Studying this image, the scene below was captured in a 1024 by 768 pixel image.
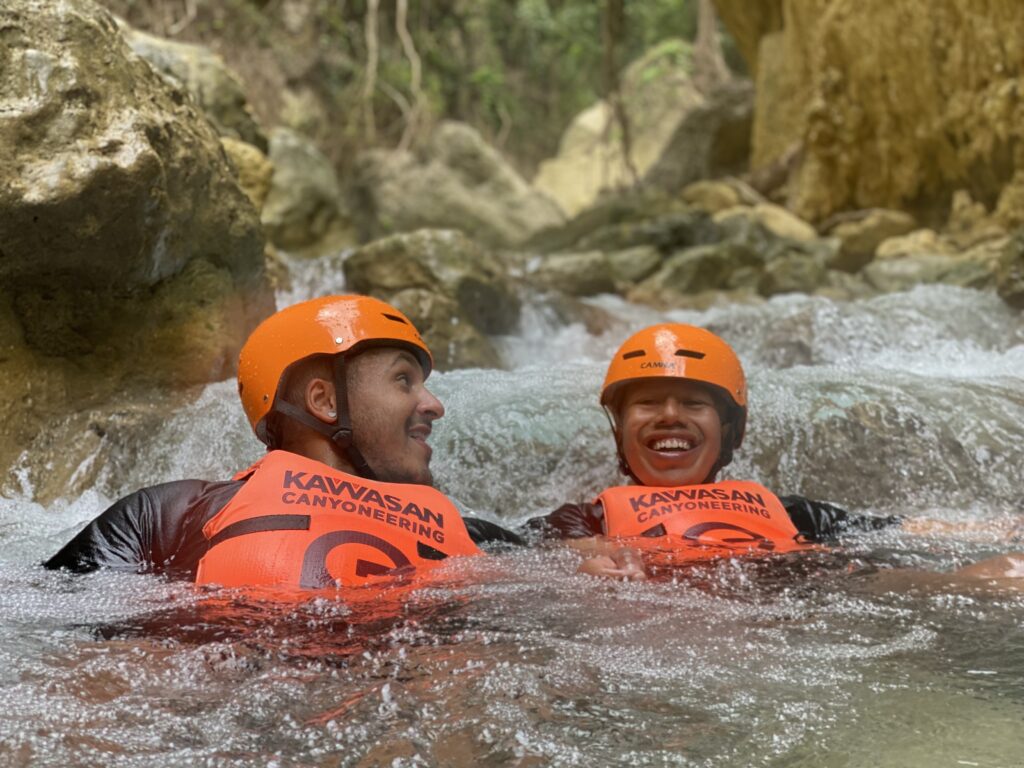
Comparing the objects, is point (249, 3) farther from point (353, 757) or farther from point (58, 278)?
point (353, 757)

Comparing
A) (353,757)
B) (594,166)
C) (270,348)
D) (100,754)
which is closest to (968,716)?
(353,757)

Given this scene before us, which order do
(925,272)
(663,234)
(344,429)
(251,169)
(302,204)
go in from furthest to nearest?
(663,234), (302,204), (925,272), (251,169), (344,429)

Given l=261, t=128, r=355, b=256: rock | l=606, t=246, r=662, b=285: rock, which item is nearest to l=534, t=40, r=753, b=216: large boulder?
l=606, t=246, r=662, b=285: rock

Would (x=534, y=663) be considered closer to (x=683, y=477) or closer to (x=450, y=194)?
(x=683, y=477)

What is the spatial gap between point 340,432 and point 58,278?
6.30 ft

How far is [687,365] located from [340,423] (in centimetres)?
129

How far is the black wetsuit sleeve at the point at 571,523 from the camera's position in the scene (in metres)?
3.31

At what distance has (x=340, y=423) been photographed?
2848mm

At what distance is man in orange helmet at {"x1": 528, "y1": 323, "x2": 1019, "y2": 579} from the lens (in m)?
3.18

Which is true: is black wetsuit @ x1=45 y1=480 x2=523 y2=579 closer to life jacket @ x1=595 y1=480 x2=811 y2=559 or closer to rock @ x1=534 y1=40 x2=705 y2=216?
life jacket @ x1=595 y1=480 x2=811 y2=559

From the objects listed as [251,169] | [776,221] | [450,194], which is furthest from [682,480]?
[450,194]

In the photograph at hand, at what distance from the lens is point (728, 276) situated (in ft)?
36.1

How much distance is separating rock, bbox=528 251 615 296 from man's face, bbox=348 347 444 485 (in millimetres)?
7091

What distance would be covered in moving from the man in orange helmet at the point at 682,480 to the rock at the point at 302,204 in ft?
24.6
